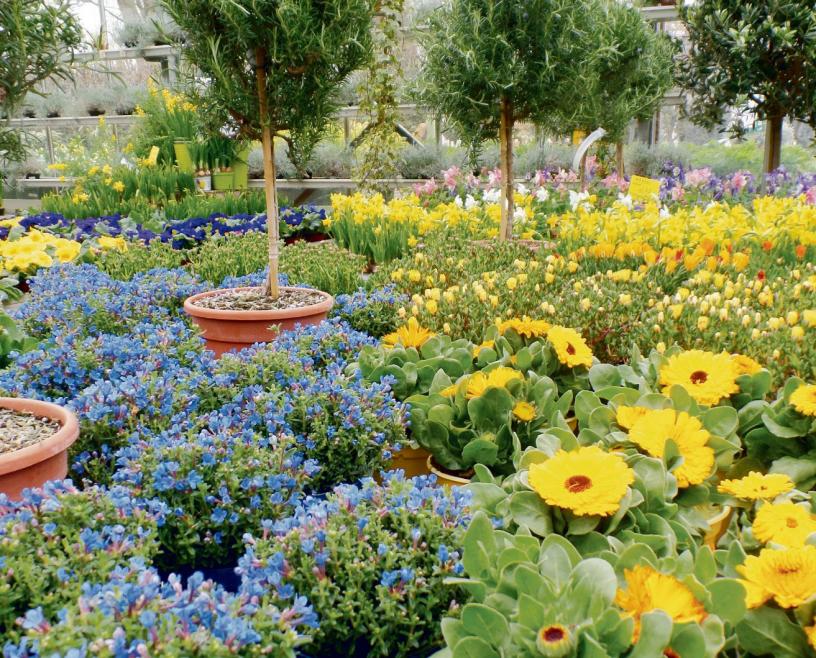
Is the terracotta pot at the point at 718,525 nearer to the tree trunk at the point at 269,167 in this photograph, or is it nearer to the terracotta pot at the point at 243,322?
the terracotta pot at the point at 243,322

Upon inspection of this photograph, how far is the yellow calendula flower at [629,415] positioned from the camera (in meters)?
1.53

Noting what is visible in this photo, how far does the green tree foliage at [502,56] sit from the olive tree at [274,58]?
0.71 meters


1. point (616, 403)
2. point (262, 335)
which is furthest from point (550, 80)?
point (616, 403)

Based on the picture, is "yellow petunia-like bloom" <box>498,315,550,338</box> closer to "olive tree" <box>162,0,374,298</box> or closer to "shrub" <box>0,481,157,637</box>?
"olive tree" <box>162,0,374,298</box>

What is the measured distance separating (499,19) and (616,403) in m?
2.13

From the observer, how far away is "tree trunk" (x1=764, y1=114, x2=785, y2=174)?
5684 millimetres

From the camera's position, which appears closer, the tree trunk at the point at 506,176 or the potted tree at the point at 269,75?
the potted tree at the point at 269,75

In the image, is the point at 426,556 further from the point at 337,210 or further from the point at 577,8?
the point at 337,210

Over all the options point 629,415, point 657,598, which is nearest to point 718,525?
point 629,415

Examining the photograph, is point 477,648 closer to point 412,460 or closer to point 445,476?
point 445,476

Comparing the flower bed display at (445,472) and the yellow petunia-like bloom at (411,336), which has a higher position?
the yellow petunia-like bloom at (411,336)

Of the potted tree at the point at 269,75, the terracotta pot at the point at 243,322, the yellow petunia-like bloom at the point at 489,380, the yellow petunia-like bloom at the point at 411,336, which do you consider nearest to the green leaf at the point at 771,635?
the yellow petunia-like bloom at the point at 489,380

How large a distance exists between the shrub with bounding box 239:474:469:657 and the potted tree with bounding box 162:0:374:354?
1168 millimetres

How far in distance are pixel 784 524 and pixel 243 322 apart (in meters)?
1.84
